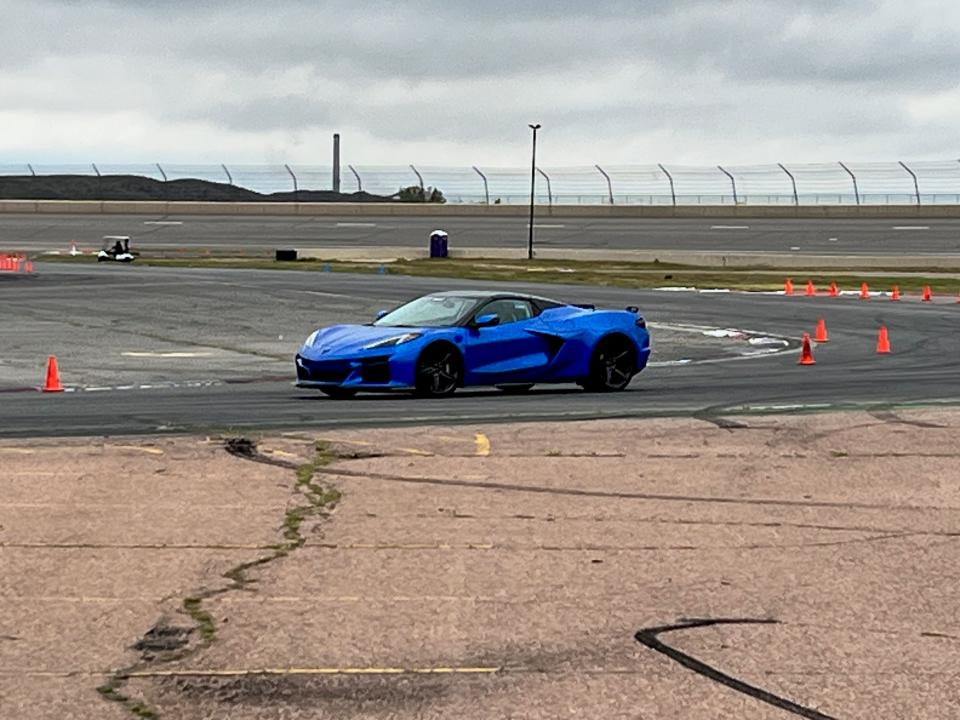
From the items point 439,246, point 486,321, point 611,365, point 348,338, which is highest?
point 486,321

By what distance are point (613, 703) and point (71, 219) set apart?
83.0m

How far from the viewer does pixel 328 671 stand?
21.1 ft

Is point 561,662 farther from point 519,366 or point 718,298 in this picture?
point 718,298

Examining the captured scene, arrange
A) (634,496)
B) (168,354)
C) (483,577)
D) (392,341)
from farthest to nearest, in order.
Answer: (168,354)
(392,341)
(634,496)
(483,577)

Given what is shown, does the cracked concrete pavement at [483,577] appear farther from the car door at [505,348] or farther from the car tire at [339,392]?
the car door at [505,348]

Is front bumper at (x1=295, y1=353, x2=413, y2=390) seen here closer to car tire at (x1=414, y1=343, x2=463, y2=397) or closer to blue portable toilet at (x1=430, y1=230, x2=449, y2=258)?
car tire at (x1=414, y1=343, x2=463, y2=397)

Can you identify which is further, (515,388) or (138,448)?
(515,388)

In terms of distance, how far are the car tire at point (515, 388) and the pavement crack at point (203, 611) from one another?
7.23m

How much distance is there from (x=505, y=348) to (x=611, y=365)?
1.39 meters

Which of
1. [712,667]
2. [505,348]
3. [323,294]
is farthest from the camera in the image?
[323,294]

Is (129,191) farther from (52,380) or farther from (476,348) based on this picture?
(476,348)

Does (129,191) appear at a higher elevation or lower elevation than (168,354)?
higher

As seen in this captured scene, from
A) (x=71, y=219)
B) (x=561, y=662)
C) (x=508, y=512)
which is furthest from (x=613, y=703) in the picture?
(x=71, y=219)

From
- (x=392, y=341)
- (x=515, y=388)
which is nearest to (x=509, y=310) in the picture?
(x=515, y=388)
